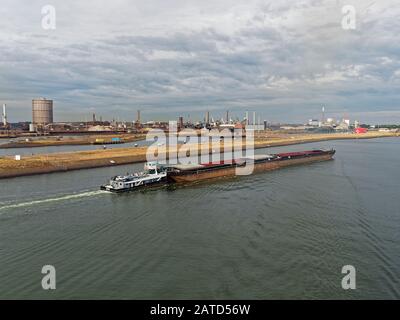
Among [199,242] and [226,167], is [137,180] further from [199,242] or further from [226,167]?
[199,242]

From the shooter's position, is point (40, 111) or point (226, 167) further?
point (40, 111)

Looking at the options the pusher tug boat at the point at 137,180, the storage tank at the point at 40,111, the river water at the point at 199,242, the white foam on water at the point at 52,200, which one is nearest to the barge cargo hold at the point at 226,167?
the pusher tug boat at the point at 137,180

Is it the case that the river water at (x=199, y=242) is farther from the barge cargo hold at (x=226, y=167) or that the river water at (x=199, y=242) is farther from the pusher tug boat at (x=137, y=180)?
the barge cargo hold at (x=226, y=167)

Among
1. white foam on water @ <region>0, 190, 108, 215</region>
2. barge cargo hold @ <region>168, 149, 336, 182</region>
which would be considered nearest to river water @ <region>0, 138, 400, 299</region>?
white foam on water @ <region>0, 190, 108, 215</region>

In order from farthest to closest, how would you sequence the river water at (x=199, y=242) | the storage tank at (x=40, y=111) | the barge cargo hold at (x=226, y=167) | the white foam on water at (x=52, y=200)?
the storage tank at (x=40, y=111) < the barge cargo hold at (x=226, y=167) < the white foam on water at (x=52, y=200) < the river water at (x=199, y=242)

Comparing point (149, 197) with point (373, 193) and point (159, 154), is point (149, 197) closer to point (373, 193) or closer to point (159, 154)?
point (373, 193)

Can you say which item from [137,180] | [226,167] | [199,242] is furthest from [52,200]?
[226,167]

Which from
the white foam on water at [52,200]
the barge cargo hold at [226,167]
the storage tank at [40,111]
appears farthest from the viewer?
the storage tank at [40,111]
